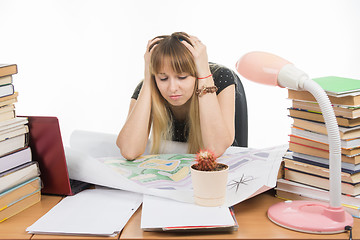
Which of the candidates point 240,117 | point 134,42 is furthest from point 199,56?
point 134,42

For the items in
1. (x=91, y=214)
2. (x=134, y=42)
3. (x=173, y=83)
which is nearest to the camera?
(x=91, y=214)

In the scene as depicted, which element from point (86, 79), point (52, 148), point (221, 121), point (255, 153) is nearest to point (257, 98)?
point (86, 79)

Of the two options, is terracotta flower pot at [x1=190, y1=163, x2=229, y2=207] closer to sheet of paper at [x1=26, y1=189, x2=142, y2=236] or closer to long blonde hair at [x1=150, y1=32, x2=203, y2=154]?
sheet of paper at [x1=26, y1=189, x2=142, y2=236]

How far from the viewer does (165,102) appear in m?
1.81

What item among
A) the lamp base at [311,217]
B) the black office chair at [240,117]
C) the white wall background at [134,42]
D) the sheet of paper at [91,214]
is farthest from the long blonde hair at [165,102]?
the white wall background at [134,42]

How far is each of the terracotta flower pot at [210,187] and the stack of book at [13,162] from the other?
17.3 inches

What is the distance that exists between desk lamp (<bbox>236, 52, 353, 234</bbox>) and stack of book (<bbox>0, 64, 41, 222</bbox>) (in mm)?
588

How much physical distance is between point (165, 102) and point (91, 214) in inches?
33.4

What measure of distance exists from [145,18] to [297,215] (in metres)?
3.09

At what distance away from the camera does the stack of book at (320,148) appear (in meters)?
1.04

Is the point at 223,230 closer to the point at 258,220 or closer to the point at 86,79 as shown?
the point at 258,220

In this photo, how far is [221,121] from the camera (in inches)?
65.2

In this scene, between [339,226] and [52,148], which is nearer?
[339,226]

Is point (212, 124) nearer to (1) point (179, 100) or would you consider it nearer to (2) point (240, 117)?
(1) point (179, 100)
